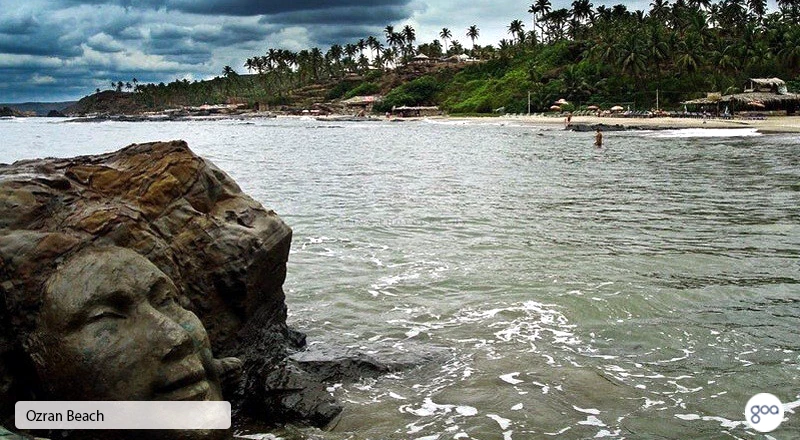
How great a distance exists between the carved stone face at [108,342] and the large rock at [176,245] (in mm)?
246

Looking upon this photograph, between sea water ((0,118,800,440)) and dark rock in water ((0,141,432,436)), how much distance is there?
56cm

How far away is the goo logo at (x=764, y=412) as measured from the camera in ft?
18.9

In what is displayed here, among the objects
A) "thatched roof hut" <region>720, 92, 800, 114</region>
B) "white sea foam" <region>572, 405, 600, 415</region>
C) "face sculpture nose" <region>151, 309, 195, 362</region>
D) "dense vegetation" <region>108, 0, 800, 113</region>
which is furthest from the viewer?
"dense vegetation" <region>108, 0, 800, 113</region>

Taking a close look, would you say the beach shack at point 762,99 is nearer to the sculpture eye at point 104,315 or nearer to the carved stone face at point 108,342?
the carved stone face at point 108,342

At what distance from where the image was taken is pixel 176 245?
621 cm

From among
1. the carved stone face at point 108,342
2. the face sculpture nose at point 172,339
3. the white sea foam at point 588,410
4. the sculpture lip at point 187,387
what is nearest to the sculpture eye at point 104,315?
the carved stone face at point 108,342

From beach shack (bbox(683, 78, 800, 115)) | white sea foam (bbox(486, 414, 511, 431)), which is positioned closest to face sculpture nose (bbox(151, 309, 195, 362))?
white sea foam (bbox(486, 414, 511, 431))

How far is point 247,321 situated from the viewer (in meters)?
6.82

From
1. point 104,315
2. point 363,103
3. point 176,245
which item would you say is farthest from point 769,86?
point 363,103

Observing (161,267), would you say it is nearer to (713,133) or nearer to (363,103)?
(713,133)

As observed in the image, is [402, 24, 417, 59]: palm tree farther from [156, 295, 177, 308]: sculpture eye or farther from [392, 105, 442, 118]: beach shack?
[156, 295, 177, 308]: sculpture eye

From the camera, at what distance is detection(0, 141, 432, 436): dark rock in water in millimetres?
4949

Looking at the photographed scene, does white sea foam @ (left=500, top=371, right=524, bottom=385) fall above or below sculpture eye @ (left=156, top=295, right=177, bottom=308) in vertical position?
below

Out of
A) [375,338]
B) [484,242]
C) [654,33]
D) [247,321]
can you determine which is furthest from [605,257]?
[654,33]
